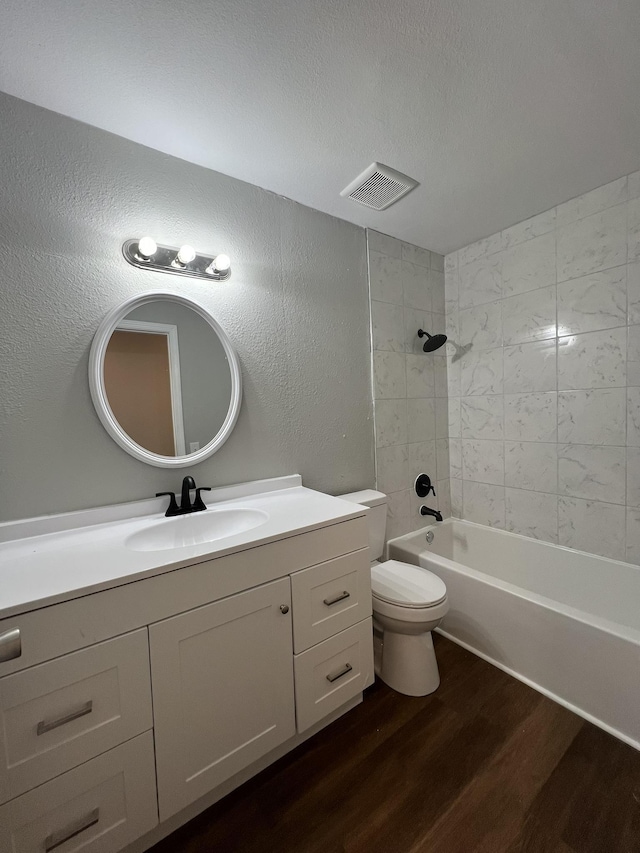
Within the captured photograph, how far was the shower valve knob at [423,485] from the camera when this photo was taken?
7.51 feet

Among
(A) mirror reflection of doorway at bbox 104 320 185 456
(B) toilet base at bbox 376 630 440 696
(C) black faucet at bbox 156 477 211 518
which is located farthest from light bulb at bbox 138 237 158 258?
(B) toilet base at bbox 376 630 440 696

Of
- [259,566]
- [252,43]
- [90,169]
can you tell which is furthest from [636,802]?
[90,169]

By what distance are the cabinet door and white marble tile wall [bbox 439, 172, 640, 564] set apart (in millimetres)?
1701

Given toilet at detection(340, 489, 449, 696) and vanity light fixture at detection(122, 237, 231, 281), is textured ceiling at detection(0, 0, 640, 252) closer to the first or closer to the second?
vanity light fixture at detection(122, 237, 231, 281)

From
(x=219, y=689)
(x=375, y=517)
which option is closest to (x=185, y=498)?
(x=219, y=689)

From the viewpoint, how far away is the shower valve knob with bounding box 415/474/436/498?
2289 millimetres

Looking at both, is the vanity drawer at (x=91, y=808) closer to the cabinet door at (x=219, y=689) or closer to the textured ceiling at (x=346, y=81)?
the cabinet door at (x=219, y=689)

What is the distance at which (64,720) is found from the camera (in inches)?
31.6

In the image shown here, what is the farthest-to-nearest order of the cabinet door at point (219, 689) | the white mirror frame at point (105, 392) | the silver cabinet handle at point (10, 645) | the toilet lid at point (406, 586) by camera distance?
1. the toilet lid at point (406, 586)
2. the white mirror frame at point (105, 392)
3. the cabinet door at point (219, 689)
4. the silver cabinet handle at point (10, 645)

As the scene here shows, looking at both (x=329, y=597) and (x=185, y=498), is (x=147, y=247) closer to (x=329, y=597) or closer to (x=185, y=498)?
(x=185, y=498)

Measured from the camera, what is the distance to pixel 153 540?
49.1 inches

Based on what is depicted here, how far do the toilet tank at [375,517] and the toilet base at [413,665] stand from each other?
Result: 1.35ft

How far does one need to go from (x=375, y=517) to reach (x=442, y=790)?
100 centimetres

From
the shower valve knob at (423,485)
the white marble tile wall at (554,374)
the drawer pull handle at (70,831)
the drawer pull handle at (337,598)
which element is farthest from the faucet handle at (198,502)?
the white marble tile wall at (554,374)
